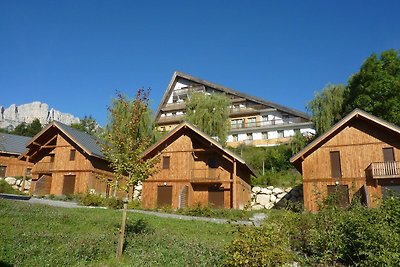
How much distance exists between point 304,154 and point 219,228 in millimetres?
12707

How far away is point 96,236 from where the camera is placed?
11.2 meters

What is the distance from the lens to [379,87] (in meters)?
32.8

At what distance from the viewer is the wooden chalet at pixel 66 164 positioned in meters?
32.5

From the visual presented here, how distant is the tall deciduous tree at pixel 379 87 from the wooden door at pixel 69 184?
28.3 m

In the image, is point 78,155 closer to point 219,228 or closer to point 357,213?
point 219,228

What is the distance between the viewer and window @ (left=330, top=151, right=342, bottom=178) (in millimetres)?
25234

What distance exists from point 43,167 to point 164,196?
46.5 feet

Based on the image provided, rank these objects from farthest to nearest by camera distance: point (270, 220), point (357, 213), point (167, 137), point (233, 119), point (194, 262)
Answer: point (233, 119) → point (167, 137) → point (357, 213) → point (194, 262) → point (270, 220)

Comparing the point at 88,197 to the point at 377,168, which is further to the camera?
the point at 88,197

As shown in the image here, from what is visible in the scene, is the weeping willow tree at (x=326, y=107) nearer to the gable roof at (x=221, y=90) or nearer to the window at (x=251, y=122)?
the gable roof at (x=221, y=90)

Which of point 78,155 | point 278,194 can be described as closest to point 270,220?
point 278,194

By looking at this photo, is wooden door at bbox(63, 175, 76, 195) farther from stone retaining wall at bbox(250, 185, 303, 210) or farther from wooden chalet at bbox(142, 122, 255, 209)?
stone retaining wall at bbox(250, 185, 303, 210)

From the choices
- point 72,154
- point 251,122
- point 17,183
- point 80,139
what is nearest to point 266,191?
point 80,139

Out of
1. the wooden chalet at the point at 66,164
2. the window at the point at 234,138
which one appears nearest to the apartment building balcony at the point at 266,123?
the window at the point at 234,138
